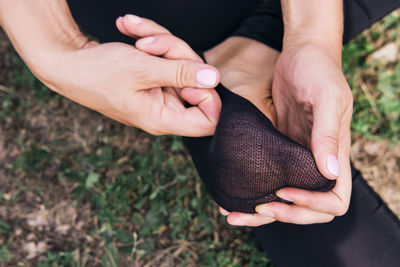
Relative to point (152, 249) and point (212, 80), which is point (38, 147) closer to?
point (152, 249)

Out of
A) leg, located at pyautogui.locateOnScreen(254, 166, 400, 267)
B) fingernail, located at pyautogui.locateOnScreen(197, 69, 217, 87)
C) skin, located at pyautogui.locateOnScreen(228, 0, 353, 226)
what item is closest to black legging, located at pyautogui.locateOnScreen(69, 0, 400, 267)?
leg, located at pyautogui.locateOnScreen(254, 166, 400, 267)

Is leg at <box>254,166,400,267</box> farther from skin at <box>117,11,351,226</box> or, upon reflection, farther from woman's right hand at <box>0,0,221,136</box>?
woman's right hand at <box>0,0,221,136</box>

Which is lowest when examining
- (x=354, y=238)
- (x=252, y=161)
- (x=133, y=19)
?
(x=354, y=238)

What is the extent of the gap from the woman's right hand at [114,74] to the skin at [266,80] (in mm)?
119

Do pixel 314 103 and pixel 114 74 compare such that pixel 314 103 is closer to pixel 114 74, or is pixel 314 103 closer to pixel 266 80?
pixel 266 80

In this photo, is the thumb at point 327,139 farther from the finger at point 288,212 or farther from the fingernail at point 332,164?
the finger at point 288,212

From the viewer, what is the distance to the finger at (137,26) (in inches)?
47.7

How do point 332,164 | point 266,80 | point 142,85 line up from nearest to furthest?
point 332,164 < point 142,85 < point 266,80

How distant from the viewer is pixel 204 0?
1479mm

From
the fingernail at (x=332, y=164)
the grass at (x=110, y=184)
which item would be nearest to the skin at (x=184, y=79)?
the fingernail at (x=332, y=164)

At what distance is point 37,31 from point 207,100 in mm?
712

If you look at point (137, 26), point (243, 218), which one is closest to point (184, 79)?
point (137, 26)

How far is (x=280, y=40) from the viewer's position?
1515mm

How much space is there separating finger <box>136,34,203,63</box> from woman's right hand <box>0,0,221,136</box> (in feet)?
0.15
